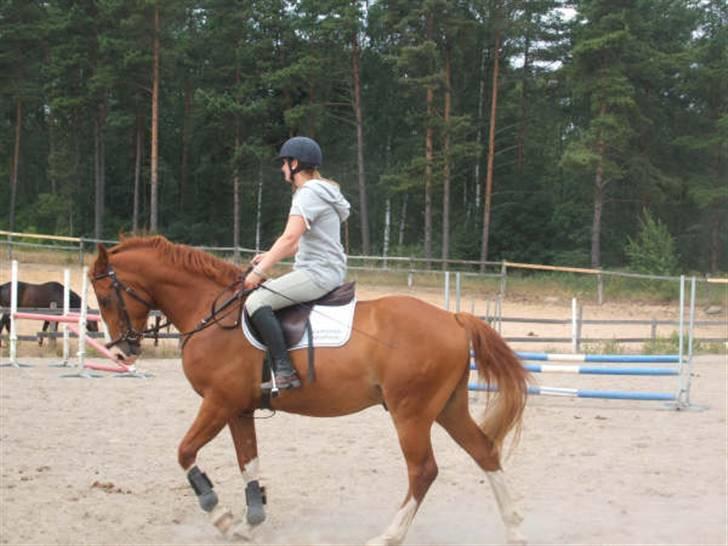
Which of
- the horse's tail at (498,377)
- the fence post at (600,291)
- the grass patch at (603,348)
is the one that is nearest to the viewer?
the horse's tail at (498,377)

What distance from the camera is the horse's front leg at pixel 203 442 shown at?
17.3ft

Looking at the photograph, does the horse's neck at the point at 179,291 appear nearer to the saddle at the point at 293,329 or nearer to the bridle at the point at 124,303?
the bridle at the point at 124,303

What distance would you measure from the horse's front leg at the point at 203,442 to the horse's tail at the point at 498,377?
5.65ft

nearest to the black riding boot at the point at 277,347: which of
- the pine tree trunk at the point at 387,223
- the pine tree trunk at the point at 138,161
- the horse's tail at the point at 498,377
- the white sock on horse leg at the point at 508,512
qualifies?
the horse's tail at the point at 498,377

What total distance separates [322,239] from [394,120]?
4138 cm

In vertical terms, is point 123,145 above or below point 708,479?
above

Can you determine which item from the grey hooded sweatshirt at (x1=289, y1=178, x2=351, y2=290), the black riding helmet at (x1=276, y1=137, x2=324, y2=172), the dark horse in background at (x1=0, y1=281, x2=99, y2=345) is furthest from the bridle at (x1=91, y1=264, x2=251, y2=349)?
the dark horse in background at (x1=0, y1=281, x2=99, y2=345)

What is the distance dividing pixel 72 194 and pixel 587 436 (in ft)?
133

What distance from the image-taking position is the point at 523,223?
135 ft

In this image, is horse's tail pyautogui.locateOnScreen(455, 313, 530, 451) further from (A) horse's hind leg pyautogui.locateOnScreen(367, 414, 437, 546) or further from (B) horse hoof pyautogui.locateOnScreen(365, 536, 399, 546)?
(B) horse hoof pyautogui.locateOnScreen(365, 536, 399, 546)

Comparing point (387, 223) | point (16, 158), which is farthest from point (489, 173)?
point (16, 158)

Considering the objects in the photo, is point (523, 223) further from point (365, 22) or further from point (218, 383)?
point (218, 383)

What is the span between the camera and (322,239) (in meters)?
5.34

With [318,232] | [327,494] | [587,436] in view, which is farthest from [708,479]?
[318,232]
